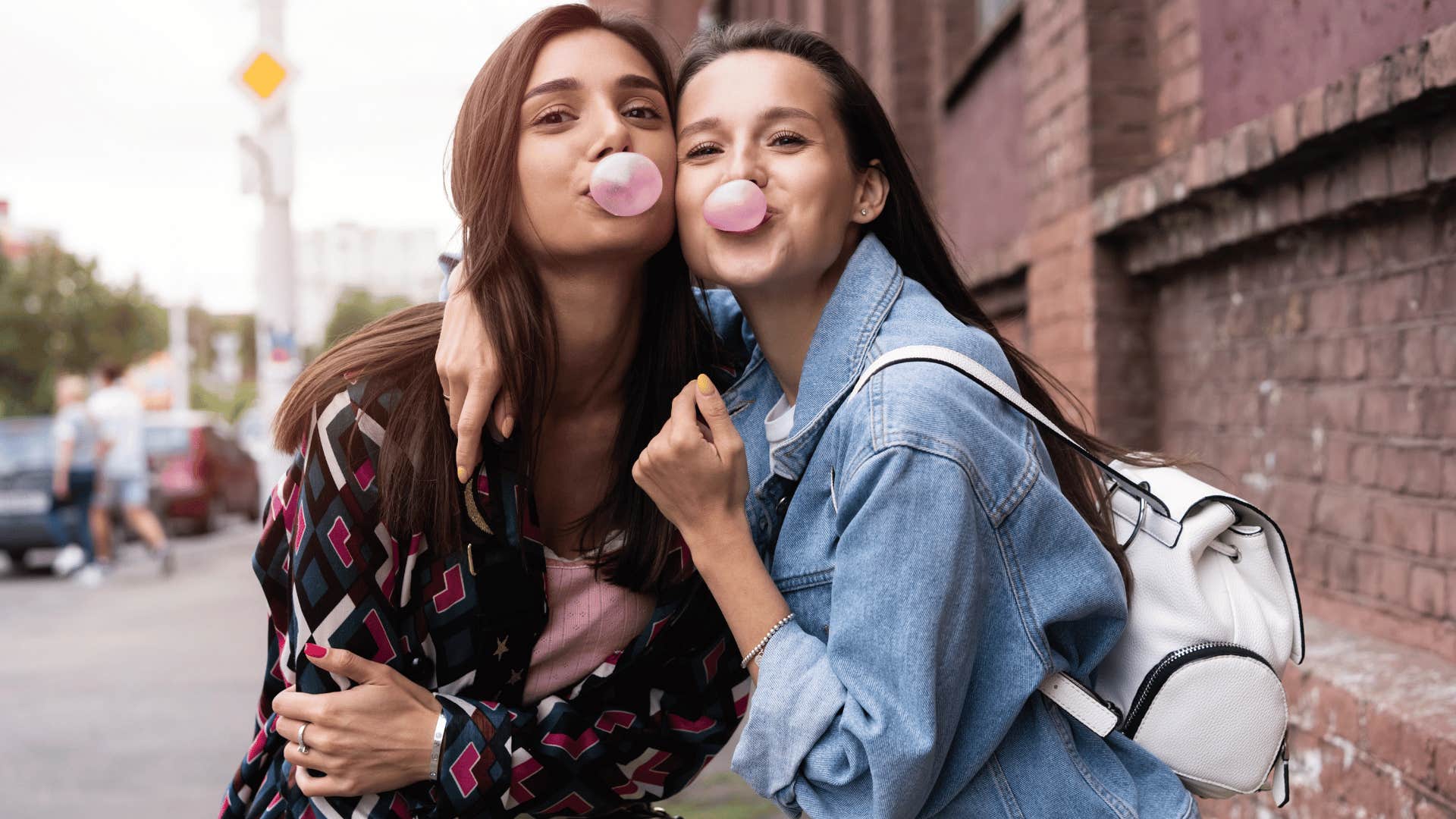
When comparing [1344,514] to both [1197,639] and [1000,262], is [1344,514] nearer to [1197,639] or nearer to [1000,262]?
[1197,639]

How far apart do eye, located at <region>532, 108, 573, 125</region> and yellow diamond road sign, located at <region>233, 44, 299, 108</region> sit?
7184 millimetres

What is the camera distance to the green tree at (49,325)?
4381cm

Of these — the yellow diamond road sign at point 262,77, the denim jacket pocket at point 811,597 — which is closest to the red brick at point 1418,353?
the denim jacket pocket at point 811,597

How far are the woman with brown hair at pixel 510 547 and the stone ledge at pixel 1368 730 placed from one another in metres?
1.32

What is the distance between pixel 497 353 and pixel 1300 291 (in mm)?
2338

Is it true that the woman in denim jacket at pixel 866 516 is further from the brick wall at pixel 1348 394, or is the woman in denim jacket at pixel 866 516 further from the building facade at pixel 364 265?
the building facade at pixel 364 265

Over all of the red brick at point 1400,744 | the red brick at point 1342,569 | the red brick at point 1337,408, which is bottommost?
the red brick at point 1400,744

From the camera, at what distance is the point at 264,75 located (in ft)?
28.4

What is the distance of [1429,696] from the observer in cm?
263

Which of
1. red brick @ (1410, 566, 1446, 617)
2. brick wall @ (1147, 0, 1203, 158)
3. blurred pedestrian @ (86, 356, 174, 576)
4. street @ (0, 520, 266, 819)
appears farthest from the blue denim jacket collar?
blurred pedestrian @ (86, 356, 174, 576)

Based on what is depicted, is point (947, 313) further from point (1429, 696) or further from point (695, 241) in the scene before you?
point (1429, 696)

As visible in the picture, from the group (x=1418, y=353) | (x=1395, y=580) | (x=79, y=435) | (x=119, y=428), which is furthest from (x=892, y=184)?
(x=119, y=428)

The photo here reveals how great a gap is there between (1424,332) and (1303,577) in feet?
3.01

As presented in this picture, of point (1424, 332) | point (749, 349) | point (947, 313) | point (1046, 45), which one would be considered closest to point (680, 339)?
point (749, 349)
